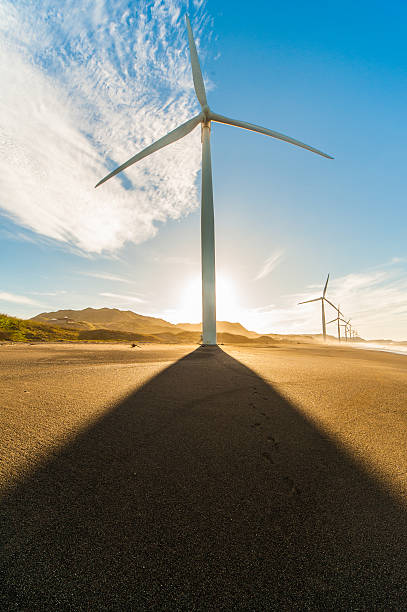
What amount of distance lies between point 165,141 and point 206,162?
3266mm

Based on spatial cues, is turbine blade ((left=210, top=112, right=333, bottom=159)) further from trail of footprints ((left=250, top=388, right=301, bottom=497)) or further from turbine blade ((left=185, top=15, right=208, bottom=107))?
trail of footprints ((left=250, top=388, right=301, bottom=497))

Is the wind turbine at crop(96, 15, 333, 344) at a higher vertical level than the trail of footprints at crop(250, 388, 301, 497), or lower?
higher

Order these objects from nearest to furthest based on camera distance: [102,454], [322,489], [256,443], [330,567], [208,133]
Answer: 1. [330,567]
2. [322,489]
3. [102,454]
4. [256,443]
5. [208,133]

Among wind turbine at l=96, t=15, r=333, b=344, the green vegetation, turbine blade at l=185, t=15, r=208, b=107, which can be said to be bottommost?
the green vegetation

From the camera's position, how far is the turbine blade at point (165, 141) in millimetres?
17109

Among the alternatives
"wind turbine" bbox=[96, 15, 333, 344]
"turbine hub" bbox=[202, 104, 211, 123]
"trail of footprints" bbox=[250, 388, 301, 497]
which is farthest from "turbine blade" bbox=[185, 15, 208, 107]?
"trail of footprints" bbox=[250, 388, 301, 497]

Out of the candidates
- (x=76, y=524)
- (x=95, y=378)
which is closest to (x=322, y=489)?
(x=76, y=524)

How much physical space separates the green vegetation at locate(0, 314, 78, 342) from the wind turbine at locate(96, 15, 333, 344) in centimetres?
1025

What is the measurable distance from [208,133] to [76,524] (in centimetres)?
2239

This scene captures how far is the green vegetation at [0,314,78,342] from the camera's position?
15.1 metres

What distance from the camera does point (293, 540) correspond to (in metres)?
1.29

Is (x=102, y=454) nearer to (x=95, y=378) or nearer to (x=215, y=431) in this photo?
(x=215, y=431)

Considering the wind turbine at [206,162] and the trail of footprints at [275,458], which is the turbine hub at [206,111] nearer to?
the wind turbine at [206,162]

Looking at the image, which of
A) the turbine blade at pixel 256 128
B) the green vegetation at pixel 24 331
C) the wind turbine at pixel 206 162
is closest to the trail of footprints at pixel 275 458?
the wind turbine at pixel 206 162
